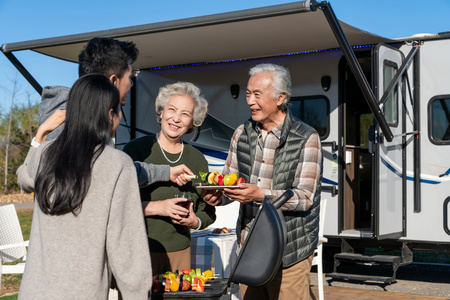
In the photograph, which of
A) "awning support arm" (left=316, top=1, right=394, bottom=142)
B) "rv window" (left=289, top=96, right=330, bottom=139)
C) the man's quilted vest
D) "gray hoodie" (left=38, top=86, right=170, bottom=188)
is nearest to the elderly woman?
"gray hoodie" (left=38, top=86, right=170, bottom=188)

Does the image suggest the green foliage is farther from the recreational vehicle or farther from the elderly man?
the elderly man

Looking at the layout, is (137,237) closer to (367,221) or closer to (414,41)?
(414,41)

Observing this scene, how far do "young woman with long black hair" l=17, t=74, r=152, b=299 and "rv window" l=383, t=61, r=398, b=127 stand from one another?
426 centimetres

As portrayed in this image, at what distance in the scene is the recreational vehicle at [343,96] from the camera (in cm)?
529

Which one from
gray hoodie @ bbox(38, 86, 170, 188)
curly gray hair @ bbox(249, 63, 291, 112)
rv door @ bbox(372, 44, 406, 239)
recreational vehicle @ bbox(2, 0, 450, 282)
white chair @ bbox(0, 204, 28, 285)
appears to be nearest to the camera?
gray hoodie @ bbox(38, 86, 170, 188)

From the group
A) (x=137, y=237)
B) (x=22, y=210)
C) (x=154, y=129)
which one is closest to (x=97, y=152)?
(x=137, y=237)

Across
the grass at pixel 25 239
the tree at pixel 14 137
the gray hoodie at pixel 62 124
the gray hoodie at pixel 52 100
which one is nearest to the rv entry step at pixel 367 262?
the grass at pixel 25 239

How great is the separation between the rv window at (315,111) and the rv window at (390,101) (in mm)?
817

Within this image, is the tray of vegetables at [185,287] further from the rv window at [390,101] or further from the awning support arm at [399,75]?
the rv window at [390,101]

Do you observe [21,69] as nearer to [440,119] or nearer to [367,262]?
[367,262]

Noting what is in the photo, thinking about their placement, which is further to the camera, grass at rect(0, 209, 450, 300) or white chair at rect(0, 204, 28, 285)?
grass at rect(0, 209, 450, 300)

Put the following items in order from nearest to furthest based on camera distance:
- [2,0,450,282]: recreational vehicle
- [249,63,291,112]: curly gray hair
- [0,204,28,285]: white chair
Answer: [249,63,291,112]: curly gray hair < [0,204,28,285]: white chair < [2,0,450,282]: recreational vehicle

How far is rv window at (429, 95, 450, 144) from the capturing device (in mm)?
5879

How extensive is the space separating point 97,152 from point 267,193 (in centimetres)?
92
